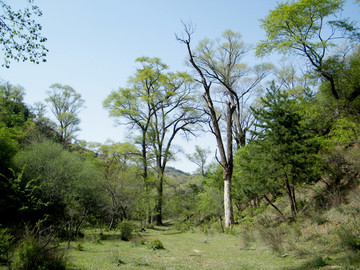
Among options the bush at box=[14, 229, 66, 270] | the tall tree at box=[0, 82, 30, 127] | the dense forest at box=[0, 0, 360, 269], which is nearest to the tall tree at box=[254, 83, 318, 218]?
the dense forest at box=[0, 0, 360, 269]

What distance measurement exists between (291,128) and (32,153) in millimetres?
16544

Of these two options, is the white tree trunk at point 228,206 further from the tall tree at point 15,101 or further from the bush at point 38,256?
the tall tree at point 15,101

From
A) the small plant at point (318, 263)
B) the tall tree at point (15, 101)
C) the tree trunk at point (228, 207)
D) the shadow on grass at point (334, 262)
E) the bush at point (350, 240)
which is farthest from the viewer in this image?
the tall tree at point (15, 101)

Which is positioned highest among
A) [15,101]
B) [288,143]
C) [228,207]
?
[15,101]

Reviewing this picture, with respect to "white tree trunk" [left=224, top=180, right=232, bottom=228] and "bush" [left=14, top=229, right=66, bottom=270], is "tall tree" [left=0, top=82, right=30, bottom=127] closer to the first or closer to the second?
"white tree trunk" [left=224, top=180, right=232, bottom=228]

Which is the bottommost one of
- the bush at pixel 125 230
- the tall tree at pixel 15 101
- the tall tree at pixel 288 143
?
the bush at pixel 125 230

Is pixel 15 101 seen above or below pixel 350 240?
above

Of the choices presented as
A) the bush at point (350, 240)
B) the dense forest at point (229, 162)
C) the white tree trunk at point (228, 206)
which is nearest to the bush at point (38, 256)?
the dense forest at point (229, 162)

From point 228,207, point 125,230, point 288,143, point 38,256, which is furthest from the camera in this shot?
point 228,207

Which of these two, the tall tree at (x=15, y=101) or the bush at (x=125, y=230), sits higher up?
the tall tree at (x=15, y=101)

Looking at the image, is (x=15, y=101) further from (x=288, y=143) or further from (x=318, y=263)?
(x=318, y=263)

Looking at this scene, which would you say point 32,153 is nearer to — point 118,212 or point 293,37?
point 118,212

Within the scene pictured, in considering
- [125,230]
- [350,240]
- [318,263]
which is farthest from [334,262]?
[125,230]

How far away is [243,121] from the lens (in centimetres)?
2641
